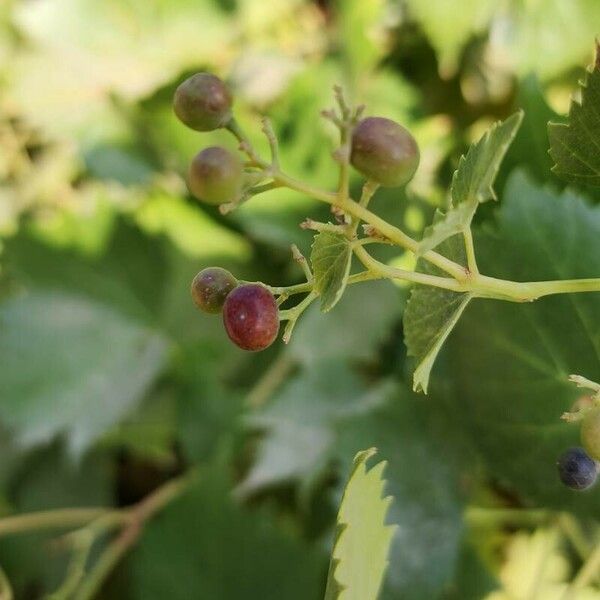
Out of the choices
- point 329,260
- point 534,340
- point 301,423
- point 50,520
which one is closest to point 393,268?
point 329,260

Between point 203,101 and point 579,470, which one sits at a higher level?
point 203,101

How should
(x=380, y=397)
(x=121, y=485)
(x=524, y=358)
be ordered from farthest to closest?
(x=121, y=485) < (x=380, y=397) < (x=524, y=358)

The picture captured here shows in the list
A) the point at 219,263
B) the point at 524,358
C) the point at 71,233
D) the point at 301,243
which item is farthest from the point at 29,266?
the point at 524,358

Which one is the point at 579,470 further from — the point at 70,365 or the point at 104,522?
the point at 70,365

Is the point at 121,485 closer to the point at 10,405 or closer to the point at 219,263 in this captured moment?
the point at 10,405

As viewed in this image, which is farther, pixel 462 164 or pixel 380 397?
pixel 380 397

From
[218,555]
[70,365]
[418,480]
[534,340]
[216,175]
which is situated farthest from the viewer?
[70,365]

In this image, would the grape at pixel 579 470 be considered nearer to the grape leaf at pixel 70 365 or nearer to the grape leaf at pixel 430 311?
the grape leaf at pixel 430 311
